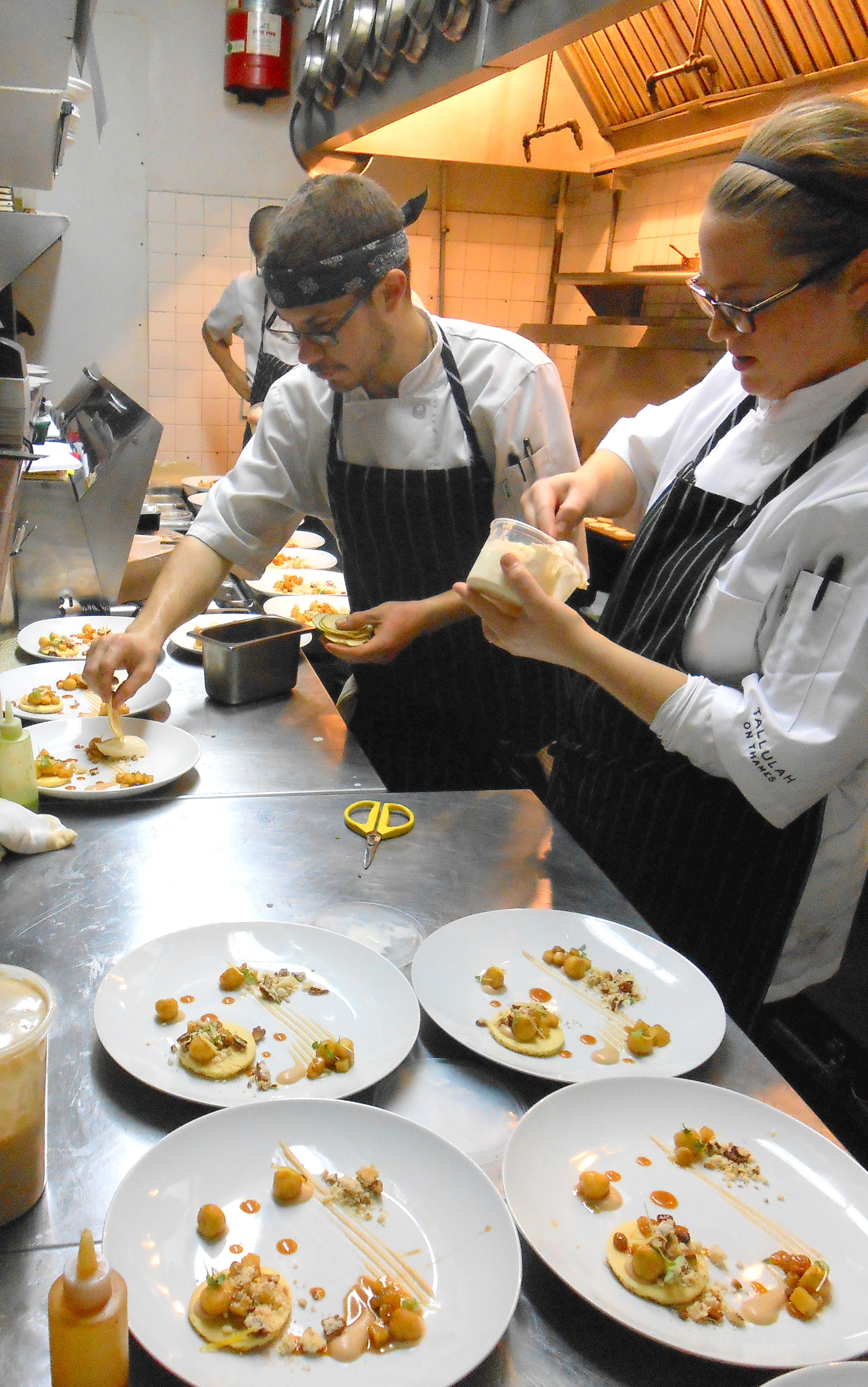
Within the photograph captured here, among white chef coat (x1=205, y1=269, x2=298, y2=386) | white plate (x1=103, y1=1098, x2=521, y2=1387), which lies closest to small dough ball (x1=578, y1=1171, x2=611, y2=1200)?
white plate (x1=103, y1=1098, x2=521, y2=1387)

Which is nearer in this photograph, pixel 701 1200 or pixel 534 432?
pixel 701 1200

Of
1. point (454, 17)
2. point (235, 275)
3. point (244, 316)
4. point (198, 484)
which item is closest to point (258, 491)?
point (454, 17)

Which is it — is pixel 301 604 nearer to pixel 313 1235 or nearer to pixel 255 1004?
pixel 255 1004

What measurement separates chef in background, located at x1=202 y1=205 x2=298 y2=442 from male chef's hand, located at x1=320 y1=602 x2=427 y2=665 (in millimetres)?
3177

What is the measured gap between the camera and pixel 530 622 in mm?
1542

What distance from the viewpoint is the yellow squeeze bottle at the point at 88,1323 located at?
2.16 ft

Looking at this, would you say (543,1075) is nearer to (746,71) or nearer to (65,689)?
(65,689)

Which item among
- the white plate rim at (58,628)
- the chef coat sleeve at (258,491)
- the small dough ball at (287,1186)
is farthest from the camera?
the white plate rim at (58,628)

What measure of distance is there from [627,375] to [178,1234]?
4.96m

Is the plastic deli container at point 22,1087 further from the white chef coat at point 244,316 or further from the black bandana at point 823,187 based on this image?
the white chef coat at point 244,316

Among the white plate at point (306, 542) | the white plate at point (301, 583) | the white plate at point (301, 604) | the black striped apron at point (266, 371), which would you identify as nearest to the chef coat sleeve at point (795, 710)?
the white plate at point (301, 604)

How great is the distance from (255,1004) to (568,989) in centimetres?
42

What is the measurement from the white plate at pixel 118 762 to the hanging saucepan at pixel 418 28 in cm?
181

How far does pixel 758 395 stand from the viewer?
1.56 metres
